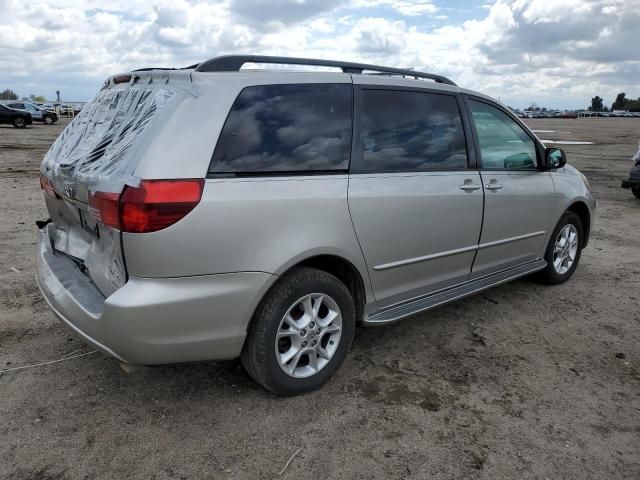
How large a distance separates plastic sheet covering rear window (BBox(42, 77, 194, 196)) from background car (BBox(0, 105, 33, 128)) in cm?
3169

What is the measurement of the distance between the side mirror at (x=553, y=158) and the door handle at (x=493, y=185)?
0.81 m

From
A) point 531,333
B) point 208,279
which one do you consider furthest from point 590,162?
point 208,279

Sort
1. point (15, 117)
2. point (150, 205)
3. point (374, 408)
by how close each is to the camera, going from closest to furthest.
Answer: point (150, 205)
point (374, 408)
point (15, 117)

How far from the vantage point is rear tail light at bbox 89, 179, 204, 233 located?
8.36ft

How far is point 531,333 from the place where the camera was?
164 inches

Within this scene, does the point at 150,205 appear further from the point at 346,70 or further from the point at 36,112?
the point at 36,112

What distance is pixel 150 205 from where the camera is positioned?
2.54 meters

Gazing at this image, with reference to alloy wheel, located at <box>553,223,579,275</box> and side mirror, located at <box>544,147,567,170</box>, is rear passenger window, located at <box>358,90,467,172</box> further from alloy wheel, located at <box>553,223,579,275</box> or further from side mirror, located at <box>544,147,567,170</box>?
alloy wheel, located at <box>553,223,579,275</box>

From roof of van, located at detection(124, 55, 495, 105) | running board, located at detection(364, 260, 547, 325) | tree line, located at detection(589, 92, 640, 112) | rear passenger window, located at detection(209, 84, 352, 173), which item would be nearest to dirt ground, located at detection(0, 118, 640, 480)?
running board, located at detection(364, 260, 547, 325)

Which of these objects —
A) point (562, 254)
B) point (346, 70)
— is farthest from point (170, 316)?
point (562, 254)

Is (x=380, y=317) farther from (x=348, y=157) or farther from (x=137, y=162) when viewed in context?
(x=137, y=162)

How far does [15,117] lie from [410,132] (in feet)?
108

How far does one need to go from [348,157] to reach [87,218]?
4.91 ft

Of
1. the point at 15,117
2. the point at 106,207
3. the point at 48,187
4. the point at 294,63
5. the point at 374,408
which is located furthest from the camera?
the point at 15,117
